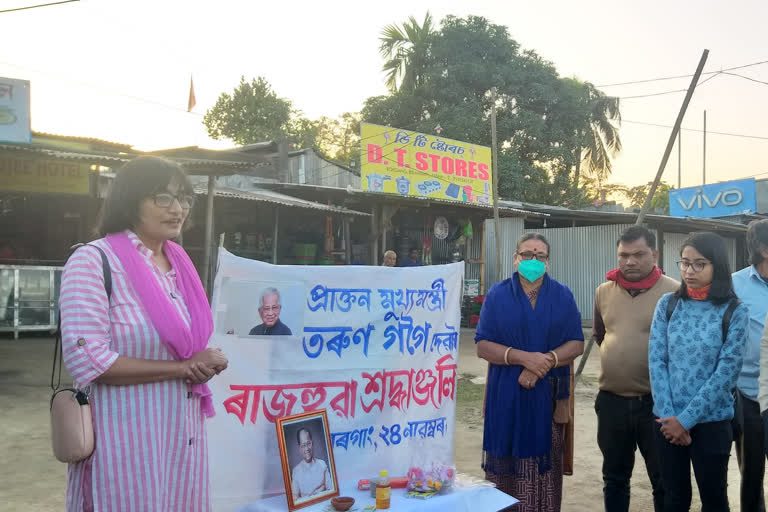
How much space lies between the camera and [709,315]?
9.68 ft

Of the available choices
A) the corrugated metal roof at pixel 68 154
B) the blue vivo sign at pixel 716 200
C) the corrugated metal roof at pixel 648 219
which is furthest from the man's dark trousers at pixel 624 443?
the blue vivo sign at pixel 716 200

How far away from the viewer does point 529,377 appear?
10.4ft

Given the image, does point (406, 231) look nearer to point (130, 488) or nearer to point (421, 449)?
point (421, 449)

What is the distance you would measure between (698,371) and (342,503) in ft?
5.67

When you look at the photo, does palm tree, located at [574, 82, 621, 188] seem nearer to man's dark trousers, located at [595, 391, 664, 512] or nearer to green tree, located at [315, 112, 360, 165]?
green tree, located at [315, 112, 360, 165]

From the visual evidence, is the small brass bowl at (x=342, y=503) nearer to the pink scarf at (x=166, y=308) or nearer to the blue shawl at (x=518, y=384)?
the pink scarf at (x=166, y=308)

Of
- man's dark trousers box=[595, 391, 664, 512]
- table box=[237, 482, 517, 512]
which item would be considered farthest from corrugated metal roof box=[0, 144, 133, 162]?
man's dark trousers box=[595, 391, 664, 512]

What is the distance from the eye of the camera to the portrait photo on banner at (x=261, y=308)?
2.82m

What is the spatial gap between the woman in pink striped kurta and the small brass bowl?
0.68 meters

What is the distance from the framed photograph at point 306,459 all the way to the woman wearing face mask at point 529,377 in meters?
0.95

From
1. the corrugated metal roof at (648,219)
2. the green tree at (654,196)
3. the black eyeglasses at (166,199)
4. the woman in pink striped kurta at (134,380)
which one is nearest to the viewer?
the woman in pink striped kurta at (134,380)

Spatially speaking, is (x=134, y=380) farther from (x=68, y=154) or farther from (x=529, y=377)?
(x=68, y=154)

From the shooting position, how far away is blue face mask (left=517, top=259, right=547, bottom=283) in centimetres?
326

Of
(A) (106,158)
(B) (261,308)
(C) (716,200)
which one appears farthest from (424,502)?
(C) (716,200)
